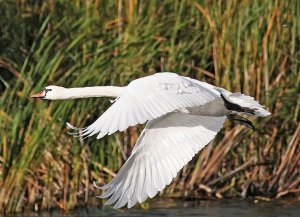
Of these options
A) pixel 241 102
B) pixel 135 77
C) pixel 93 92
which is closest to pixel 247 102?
pixel 241 102

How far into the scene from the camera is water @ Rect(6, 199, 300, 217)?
9.31m

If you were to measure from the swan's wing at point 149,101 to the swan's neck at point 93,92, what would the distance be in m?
0.46

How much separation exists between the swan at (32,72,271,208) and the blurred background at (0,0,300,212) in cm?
132

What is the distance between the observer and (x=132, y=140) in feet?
Answer: 32.1

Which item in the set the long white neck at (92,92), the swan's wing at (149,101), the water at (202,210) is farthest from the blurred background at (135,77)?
the swan's wing at (149,101)

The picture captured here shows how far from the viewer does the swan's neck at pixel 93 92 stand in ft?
25.0

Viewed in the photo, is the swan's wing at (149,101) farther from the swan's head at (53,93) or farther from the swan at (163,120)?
the swan's head at (53,93)

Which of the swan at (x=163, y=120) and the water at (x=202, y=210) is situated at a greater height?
the swan at (x=163, y=120)

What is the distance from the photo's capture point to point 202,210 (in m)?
9.49

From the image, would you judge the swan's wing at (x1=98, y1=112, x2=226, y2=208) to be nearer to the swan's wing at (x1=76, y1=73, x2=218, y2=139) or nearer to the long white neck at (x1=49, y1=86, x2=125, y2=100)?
the long white neck at (x1=49, y1=86, x2=125, y2=100)

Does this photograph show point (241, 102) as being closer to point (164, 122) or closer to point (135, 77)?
point (164, 122)

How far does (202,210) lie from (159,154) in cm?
178

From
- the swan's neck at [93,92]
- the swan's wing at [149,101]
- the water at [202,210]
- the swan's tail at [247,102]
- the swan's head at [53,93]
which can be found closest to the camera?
the swan's wing at [149,101]

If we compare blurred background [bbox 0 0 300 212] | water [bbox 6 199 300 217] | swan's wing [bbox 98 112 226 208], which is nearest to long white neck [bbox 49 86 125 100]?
swan's wing [bbox 98 112 226 208]
